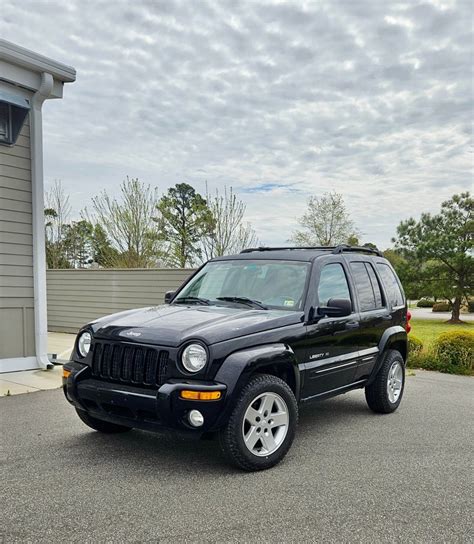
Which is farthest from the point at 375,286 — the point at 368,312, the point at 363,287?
the point at 368,312

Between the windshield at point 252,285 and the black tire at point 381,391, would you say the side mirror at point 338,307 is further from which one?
the black tire at point 381,391

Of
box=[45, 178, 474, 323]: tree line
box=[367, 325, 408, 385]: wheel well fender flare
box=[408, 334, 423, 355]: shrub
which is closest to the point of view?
box=[367, 325, 408, 385]: wheel well fender flare

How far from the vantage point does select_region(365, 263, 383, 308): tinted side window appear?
6.04 meters

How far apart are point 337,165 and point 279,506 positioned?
16.9 meters

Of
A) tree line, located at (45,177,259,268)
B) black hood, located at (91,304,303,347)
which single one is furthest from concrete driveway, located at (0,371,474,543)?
tree line, located at (45,177,259,268)

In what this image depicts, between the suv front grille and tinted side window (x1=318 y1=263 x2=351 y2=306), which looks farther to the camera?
tinted side window (x1=318 y1=263 x2=351 y2=306)

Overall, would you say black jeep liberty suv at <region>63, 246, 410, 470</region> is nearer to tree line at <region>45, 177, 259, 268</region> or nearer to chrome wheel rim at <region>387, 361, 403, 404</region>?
chrome wheel rim at <region>387, 361, 403, 404</region>

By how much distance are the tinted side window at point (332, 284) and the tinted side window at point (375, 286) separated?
608 mm

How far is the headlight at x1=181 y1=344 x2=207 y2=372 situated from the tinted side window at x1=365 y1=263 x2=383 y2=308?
8.94 feet

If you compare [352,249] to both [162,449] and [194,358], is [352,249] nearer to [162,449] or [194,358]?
[194,358]

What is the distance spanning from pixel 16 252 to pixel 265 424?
18.2 ft

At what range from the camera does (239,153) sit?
22.7 meters

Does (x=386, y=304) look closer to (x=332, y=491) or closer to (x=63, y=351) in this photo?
(x=332, y=491)

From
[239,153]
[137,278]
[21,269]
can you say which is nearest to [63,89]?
[21,269]
